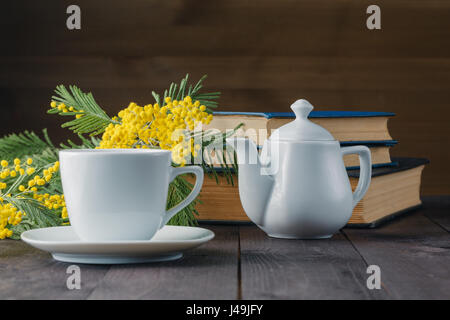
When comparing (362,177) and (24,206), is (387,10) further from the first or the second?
(24,206)

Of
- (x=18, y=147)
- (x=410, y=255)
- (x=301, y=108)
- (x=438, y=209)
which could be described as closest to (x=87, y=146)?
(x=18, y=147)

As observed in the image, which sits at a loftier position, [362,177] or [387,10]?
[387,10]

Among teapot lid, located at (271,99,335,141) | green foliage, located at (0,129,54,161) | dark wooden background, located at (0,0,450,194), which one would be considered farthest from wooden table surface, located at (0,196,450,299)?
dark wooden background, located at (0,0,450,194)

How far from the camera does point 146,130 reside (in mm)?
693

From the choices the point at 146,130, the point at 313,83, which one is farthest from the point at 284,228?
the point at 313,83

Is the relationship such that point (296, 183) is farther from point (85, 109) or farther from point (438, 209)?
point (438, 209)

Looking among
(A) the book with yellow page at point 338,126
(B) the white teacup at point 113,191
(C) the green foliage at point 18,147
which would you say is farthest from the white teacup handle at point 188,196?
(C) the green foliage at point 18,147

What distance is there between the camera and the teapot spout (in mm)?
689

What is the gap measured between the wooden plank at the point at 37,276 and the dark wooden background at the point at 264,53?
0.62 metres

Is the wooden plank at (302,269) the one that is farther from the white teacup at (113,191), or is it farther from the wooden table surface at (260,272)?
the white teacup at (113,191)

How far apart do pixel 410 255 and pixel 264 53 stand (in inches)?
25.5

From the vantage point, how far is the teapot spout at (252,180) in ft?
2.26

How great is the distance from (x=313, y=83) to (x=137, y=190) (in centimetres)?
69

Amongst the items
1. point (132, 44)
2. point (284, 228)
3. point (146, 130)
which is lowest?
point (284, 228)
